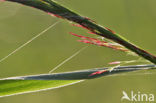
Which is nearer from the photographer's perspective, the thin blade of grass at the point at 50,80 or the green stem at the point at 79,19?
the green stem at the point at 79,19

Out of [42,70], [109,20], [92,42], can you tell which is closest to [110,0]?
[109,20]

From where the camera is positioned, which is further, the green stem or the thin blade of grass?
the thin blade of grass

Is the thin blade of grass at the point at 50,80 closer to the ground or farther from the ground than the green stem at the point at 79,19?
closer to the ground

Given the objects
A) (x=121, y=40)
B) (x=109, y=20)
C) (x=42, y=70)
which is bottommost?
(x=42, y=70)

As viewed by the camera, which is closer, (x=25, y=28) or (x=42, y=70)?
(x=42, y=70)

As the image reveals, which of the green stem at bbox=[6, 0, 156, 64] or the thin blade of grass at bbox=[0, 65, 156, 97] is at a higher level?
the green stem at bbox=[6, 0, 156, 64]

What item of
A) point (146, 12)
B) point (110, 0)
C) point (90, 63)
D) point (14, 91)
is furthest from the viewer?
point (110, 0)

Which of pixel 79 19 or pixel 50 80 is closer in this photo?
pixel 79 19

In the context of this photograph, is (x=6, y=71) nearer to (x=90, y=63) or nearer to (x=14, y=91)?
(x=90, y=63)
